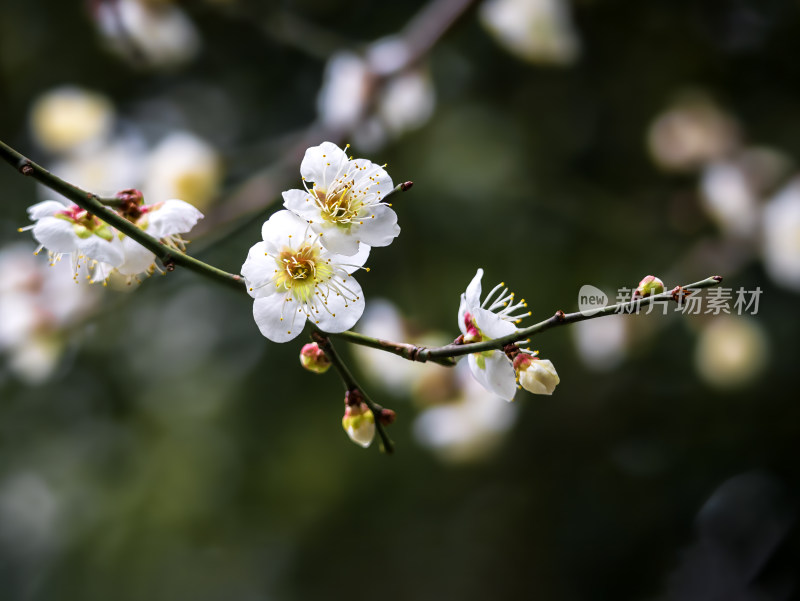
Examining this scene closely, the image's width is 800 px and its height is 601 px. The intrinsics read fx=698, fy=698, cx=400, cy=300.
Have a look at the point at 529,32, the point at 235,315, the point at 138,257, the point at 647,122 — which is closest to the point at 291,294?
the point at 138,257

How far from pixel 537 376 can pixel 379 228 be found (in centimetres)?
25

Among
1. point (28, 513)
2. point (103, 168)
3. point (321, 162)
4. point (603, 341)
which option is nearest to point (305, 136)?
point (103, 168)

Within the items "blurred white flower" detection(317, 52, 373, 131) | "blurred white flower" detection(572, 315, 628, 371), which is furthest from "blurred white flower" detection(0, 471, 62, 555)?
"blurred white flower" detection(572, 315, 628, 371)

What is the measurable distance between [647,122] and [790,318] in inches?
39.6

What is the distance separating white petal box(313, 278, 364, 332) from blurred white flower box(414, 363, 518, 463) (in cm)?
116

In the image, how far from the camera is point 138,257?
2.64ft

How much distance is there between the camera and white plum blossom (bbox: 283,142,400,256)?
0.76 meters

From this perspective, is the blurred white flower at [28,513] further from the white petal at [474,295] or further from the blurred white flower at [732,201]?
the white petal at [474,295]

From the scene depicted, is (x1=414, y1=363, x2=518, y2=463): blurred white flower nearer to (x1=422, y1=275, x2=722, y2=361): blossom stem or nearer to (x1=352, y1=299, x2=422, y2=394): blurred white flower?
(x1=352, y1=299, x2=422, y2=394): blurred white flower

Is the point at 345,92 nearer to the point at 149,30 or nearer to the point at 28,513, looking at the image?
the point at 149,30

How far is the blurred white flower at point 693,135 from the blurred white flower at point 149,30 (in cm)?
184

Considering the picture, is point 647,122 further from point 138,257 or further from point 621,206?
point 138,257

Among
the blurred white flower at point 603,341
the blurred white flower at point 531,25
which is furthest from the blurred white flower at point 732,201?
the blurred white flower at point 531,25

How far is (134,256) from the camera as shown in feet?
2.63
